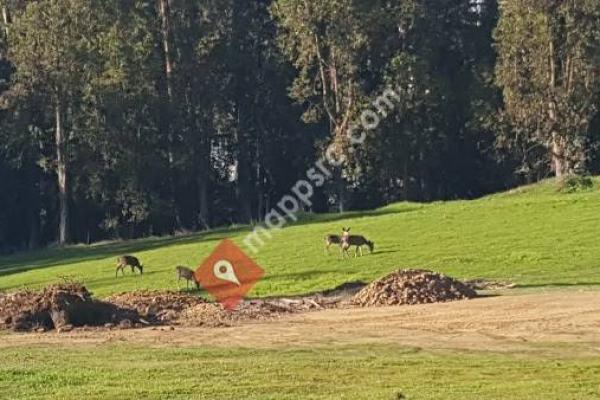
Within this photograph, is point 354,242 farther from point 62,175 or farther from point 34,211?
point 34,211

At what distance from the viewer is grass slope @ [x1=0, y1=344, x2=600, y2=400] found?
687 inches

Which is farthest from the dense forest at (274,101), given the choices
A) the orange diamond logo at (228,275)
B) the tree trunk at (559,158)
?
the orange diamond logo at (228,275)

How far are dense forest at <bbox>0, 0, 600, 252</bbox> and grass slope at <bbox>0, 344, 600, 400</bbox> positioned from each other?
136ft

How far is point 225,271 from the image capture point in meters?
43.6

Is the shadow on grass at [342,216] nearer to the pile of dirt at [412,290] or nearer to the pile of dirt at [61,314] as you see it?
the pile of dirt at [412,290]

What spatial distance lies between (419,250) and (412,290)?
10749 millimetres

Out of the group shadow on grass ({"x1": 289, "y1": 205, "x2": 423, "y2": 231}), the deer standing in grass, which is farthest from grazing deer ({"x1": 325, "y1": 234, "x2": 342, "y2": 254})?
shadow on grass ({"x1": 289, "y1": 205, "x2": 423, "y2": 231})

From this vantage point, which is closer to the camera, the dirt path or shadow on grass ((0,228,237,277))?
the dirt path

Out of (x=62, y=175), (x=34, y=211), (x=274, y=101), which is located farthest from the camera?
(x=34, y=211)

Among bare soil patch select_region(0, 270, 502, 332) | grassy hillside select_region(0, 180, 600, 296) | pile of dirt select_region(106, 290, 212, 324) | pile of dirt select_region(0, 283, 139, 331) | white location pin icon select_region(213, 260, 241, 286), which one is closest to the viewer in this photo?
pile of dirt select_region(0, 283, 139, 331)

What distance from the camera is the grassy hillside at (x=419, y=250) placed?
38406 millimetres

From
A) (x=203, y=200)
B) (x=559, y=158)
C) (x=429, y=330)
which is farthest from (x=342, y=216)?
(x=429, y=330)

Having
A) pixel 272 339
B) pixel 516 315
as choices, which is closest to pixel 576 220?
pixel 516 315

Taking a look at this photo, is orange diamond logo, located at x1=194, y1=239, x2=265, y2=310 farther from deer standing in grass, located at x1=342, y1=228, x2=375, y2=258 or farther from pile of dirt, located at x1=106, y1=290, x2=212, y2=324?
deer standing in grass, located at x1=342, y1=228, x2=375, y2=258
